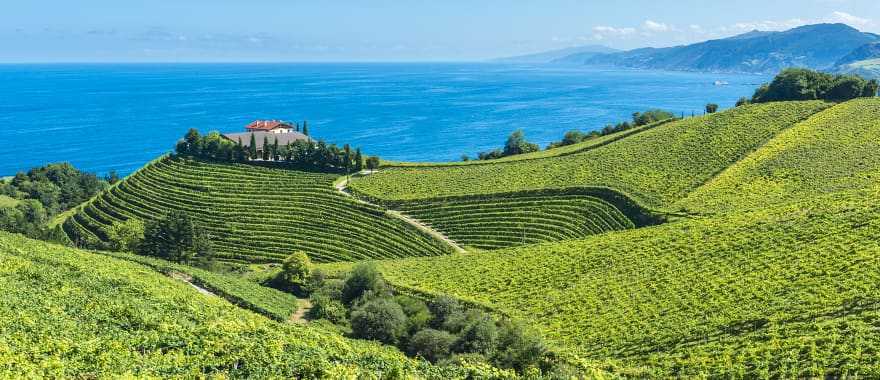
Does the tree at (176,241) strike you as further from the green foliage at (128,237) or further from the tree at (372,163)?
the tree at (372,163)

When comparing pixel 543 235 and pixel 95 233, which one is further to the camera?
pixel 95 233

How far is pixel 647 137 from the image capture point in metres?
82.5

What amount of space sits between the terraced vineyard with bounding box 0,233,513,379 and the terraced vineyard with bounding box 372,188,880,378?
11584mm

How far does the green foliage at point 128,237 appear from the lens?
6581 cm

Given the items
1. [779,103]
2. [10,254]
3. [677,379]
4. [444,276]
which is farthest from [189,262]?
[779,103]

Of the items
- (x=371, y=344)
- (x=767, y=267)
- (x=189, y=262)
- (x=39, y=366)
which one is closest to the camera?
(x=39, y=366)

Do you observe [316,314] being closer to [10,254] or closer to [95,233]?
[10,254]

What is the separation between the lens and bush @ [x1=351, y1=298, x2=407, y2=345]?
123 ft

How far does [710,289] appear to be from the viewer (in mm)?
36125

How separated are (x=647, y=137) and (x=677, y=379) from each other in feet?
203

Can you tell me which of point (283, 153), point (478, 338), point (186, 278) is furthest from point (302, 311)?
point (283, 153)

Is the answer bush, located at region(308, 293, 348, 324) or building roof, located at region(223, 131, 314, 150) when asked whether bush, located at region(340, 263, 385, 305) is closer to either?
bush, located at region(308, 293, 348, 324)

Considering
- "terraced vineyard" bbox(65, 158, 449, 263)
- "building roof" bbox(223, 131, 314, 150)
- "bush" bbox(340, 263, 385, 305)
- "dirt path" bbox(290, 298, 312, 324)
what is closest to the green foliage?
"terraced vineyard" bbox(65, 158, 449, 263)

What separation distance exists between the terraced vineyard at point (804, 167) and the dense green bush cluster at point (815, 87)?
1061 cm
